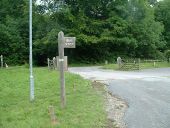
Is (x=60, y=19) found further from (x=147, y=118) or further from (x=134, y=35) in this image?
(x=147, y=118)

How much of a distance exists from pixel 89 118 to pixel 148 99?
488cm

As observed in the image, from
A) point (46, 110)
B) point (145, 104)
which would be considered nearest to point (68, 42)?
point (46, 110)

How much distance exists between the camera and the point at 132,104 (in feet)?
47.4

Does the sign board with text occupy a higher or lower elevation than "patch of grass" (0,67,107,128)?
higher

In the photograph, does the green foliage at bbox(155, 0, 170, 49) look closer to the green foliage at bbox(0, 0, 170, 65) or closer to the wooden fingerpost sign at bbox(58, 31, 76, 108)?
the green foliage at bbox(0, 0, 170, 65)

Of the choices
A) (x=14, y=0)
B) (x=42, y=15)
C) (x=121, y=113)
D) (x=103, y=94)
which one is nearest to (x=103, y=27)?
(x=42, y=15)

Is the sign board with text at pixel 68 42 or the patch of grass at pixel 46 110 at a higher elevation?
the sign board with text at pixel 68 42

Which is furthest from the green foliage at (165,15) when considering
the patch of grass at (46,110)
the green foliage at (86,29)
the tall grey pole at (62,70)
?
the tall grey pole at (62,70)

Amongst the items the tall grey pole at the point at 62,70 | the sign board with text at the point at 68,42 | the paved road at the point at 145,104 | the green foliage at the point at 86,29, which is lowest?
the paved road at the point at 145,104

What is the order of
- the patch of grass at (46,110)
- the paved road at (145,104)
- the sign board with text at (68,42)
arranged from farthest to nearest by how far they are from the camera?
the sign board with text at (68,42) → the paved road at (145,104) → the patch of grass at (46,110)

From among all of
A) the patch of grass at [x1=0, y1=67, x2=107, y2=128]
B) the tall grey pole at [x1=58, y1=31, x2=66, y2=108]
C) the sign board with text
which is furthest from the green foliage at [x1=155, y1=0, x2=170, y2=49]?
the tall grey pole at [x1=58, y1=31, x2=66, y2=108]

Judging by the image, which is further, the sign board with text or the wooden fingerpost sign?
the sign board with text

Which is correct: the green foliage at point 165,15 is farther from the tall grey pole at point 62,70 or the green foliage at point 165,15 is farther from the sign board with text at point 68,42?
the tall grey pole at point 62,70

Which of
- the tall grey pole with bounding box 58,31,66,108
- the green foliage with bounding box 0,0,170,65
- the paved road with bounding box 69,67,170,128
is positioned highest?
the green foliage with bounding box 0,0,170,65
